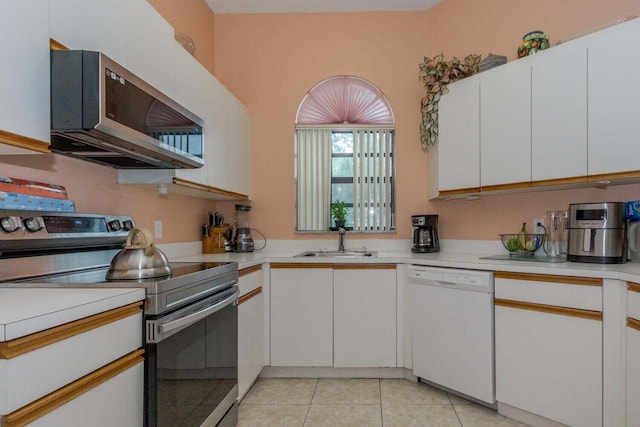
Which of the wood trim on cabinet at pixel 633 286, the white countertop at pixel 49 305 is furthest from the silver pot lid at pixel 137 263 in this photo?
the wood trim on cabinet at pixel 633 286

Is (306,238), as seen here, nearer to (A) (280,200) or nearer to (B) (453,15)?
(A) (280,200)

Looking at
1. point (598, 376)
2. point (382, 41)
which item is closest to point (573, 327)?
point (598, 376)

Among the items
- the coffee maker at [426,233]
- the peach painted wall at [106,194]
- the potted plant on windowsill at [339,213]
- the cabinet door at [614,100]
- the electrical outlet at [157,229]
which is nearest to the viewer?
the peach painted wall at [106,194]

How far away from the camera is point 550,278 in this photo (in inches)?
80.4

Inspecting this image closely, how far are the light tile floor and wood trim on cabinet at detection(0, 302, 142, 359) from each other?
134cm

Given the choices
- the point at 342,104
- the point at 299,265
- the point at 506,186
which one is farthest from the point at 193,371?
the point at 342,104

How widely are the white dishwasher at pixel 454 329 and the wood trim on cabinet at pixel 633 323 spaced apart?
637 mm

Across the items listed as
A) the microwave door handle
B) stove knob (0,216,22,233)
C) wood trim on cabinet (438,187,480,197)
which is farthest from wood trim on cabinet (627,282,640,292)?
stove knob (0,216,22,233)

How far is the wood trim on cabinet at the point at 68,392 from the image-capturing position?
85cm

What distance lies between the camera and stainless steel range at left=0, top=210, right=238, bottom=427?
134cm

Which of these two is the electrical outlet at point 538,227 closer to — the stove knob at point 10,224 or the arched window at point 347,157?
the arched window at point 347,157

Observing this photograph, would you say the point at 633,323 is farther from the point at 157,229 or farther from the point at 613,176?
the point at 157,229

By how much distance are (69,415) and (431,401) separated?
2.07m

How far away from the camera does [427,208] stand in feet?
11.0
